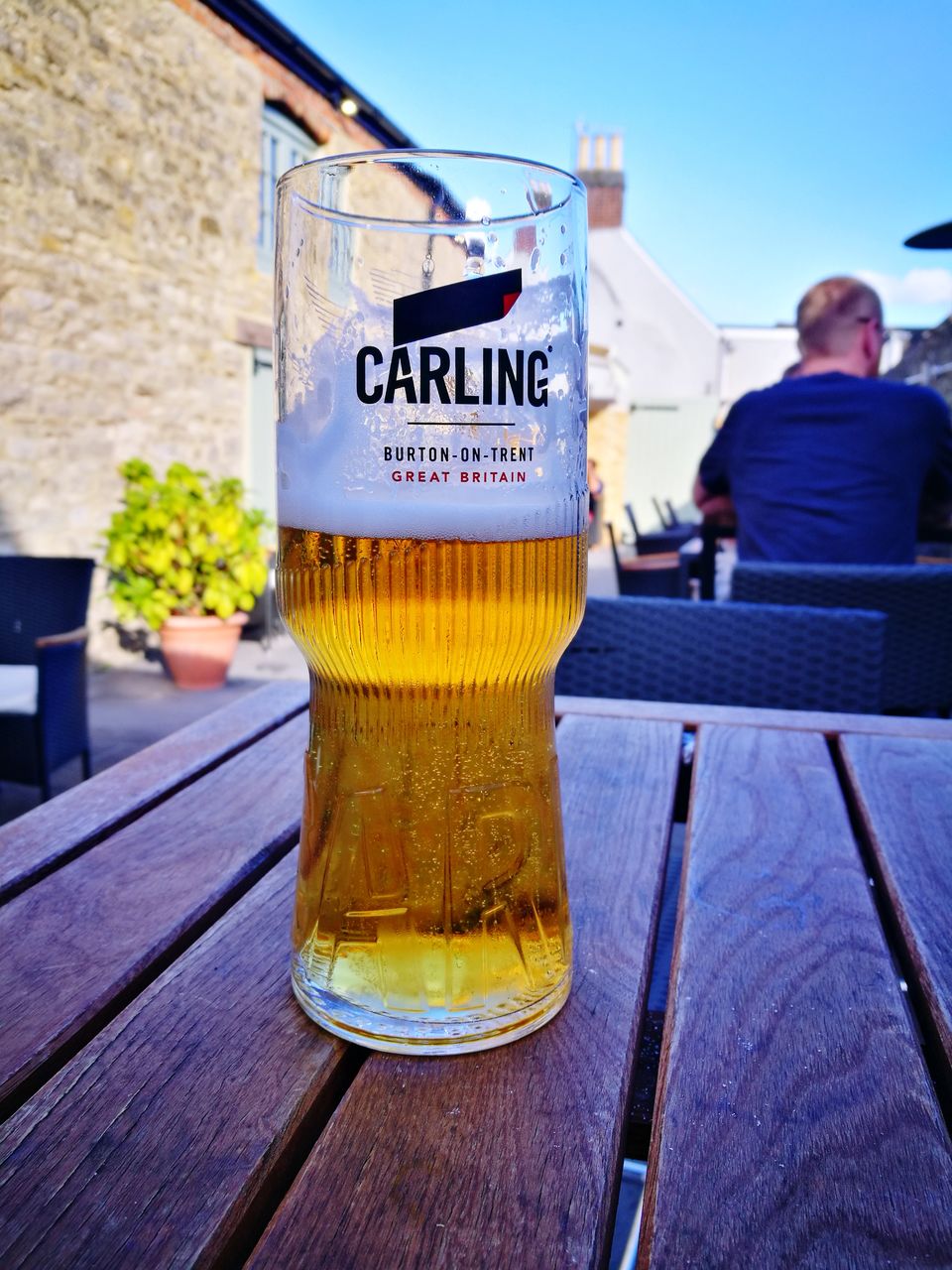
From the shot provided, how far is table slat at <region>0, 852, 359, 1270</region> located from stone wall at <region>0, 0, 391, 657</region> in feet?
17.7

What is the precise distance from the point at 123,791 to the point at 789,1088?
704 mm

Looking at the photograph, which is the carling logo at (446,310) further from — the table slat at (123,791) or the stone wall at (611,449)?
the stone wall at (611,449)

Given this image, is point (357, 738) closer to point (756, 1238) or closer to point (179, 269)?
point (756, 1238)

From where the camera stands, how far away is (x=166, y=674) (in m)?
5.96

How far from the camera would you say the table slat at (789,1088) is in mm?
432

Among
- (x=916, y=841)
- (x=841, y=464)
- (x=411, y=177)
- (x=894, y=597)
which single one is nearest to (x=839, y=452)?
(x=841, y=464)

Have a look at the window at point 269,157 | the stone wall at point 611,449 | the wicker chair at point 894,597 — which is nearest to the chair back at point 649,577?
the wicker chair at point 894,597

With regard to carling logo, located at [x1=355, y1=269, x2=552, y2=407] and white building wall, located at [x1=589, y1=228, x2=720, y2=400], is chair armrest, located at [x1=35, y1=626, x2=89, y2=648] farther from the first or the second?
white building wall, located at [x1=589, y1=228, x2=720, y2=400]

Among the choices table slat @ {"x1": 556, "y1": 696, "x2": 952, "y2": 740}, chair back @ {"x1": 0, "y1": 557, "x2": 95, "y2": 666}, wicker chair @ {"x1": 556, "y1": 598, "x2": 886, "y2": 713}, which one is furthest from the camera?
chair back @ {"x1": 0, "y1": 557, "x2": 95, "y2": 666}

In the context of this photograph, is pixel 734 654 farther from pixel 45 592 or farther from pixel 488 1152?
pixel 45 592

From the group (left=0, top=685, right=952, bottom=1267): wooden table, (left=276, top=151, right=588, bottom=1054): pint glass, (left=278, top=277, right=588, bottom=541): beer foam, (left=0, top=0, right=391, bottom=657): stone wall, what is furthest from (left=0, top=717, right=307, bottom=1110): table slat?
(left=0, top=0, right=391, bottom=657): stone wall

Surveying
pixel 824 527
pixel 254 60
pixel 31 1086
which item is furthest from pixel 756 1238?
pixel 254 60

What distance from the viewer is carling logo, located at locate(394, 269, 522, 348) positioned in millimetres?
546

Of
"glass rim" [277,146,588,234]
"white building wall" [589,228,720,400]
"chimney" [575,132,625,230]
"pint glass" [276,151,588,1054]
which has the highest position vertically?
"chimney" [575,132,625,230]
